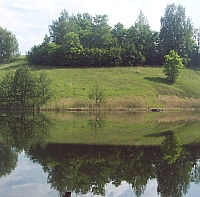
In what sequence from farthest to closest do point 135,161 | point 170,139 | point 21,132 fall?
point 21,132, point 170,139, point 135,161

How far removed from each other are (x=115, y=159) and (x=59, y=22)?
9718cm

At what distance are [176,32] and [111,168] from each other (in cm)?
9125

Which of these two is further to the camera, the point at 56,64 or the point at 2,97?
the point at 56,64

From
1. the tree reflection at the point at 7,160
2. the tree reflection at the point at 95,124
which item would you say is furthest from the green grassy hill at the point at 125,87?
the tree reflection at the point at 7,160

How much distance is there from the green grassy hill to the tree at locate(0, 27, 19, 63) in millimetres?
25993

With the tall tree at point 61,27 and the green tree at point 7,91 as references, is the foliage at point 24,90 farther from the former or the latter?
the tall tree at point 61,27

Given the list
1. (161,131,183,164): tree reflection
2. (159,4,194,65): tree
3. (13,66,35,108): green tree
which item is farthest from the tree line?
(161,131,183,164): tree reflection

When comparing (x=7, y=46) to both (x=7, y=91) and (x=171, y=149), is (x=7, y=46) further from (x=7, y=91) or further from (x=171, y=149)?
(x=171, y=149)

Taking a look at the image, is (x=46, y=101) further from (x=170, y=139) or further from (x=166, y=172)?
(x=166, y=172)

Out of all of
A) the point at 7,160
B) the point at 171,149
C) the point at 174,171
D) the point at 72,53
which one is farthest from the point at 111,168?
the point at 72,53

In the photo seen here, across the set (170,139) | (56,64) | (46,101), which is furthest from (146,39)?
(170,139)

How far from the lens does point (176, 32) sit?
9888 centimetres

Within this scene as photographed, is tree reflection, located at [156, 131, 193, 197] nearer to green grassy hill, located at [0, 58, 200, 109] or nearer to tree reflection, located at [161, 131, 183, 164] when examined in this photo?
tree reflection, located at [161, 131, 183, 164]

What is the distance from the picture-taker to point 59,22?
108 metres
